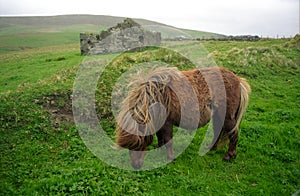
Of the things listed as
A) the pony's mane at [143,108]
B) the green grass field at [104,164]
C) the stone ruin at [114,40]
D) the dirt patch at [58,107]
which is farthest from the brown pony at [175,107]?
the stone ruin at [114,40]

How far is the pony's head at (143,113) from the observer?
5230 mm

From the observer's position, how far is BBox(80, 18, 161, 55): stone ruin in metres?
22.7

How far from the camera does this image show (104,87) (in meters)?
9.81

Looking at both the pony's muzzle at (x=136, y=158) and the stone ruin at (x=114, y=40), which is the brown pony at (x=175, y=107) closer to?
the pony's muzzle at (x=136, y=158)

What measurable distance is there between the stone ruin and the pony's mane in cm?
1702

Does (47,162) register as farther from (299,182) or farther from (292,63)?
(292,63)

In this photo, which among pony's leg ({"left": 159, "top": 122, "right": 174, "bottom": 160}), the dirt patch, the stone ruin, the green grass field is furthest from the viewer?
the stone ruin

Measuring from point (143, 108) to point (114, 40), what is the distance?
61.3 feet

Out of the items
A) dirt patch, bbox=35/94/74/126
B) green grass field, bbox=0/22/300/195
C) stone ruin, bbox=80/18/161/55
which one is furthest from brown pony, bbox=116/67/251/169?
stone ruin, bbox=80/18/161/55

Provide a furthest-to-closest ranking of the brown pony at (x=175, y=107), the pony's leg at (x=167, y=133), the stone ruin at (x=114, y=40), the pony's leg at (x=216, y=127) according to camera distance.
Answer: the stone ruin at (x=114, y=40) < the pony's leg at (x=216, y=127) < the pony's leg at (x=167, y=133) < the brown pony at (x=175, y=107)

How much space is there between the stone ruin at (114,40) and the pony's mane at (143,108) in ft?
55.9

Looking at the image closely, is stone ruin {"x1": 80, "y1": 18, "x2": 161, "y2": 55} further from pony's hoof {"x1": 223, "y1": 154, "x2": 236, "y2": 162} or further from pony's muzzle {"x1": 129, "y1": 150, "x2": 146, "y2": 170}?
pony's muzzle {"x1": 129, "y1": 150, "x2": 146, "y2": 170}

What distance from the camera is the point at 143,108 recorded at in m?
5.43

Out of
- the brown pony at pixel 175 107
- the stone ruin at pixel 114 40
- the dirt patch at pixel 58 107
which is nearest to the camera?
the brown pony at pixel 175 107
